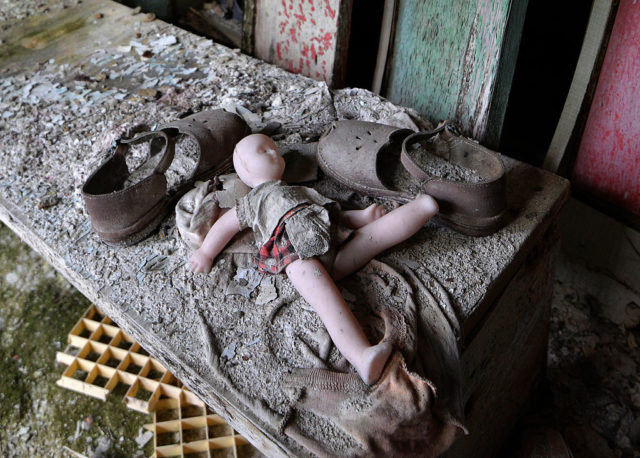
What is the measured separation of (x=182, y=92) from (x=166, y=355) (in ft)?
3.78

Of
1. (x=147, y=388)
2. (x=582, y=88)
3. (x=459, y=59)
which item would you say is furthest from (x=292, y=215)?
(x=582, y=88)

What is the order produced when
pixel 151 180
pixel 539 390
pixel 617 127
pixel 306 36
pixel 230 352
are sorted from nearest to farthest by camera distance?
1. pixel 230 352
2. pixel 151 180
3. pixel 617 127
4. pixel 539 390
5. pixel 306 36

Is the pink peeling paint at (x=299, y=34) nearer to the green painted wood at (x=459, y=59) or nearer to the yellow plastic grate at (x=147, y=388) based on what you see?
the green painted wood at (x=459, y=59)

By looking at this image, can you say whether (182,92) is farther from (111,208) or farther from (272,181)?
(272,181)

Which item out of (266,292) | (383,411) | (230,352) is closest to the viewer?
(383,411)

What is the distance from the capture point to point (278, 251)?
1311 millimetres

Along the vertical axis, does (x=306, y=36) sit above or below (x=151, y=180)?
above

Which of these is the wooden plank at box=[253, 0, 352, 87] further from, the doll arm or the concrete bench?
the doll arm

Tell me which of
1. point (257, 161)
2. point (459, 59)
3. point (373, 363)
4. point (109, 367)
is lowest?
point (109, 367)

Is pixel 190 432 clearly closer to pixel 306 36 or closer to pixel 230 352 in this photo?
pixel 230 352

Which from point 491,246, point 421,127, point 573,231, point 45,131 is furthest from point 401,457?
point 45,131

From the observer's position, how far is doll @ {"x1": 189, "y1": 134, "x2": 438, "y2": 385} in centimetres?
123

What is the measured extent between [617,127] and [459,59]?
601mm

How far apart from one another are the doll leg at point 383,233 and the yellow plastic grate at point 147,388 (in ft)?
3.01
